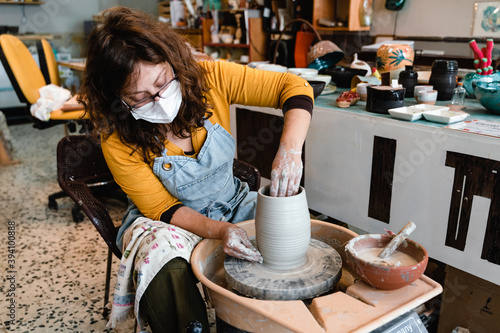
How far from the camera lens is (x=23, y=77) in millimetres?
3033

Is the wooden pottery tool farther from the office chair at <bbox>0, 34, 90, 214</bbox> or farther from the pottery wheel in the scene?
the office chair at <bbox>0, 34, 90, 214</bbox>

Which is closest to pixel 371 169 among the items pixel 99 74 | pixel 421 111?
pixel 421 111

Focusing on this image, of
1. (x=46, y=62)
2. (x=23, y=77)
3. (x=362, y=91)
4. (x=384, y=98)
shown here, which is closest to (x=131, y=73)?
(x=384, y=98)

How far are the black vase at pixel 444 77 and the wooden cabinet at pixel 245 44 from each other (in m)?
2.68

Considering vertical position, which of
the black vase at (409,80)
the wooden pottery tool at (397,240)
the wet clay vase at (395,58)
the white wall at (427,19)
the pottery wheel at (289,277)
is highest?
the white wall at (427,19)

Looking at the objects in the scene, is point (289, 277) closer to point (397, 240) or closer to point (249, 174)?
point (397, 240)

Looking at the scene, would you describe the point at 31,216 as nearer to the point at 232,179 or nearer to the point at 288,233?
the point at 232,179

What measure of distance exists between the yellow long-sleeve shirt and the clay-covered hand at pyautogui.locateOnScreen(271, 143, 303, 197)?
30 centimetres

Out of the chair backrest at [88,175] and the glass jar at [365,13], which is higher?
the glass jar at [365,13]

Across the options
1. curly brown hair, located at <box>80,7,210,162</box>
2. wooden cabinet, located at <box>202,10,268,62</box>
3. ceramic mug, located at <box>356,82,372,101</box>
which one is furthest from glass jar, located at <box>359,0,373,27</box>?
curly brown hair, located at <box>80,7,210,162</box>

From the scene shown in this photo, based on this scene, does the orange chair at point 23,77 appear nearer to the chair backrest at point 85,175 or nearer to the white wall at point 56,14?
the chair backrest at point 85,175

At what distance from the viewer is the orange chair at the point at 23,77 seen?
2.94 m

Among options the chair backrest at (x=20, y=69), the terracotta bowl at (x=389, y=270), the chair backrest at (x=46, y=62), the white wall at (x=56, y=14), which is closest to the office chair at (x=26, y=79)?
the chair backrest at (x=20, y=69)

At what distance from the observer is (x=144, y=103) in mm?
1158
